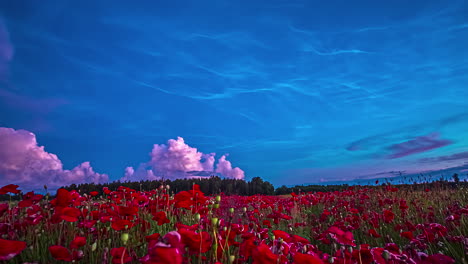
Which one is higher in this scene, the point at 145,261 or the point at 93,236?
the point at 145,261

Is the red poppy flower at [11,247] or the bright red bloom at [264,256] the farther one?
the red poppy flower at [11,247]

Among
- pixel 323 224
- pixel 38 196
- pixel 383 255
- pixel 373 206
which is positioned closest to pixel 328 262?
pixel 383 255

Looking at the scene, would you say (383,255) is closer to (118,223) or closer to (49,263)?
(118,223)

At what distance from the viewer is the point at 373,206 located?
31.5 feet

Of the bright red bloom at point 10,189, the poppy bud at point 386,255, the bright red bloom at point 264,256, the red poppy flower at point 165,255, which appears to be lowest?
the poppy bud at point 386,255

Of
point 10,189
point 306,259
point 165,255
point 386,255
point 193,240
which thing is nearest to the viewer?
point 165,255

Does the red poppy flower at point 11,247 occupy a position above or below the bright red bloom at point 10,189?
below

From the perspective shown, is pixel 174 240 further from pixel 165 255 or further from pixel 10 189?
pixel 10 189

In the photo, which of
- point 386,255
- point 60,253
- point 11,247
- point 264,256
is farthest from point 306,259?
point 60,253

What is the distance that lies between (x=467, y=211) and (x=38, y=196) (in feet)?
20.6

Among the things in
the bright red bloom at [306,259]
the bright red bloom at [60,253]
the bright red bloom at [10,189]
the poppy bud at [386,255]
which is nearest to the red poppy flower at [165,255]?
the bright red bloom at [306,259]

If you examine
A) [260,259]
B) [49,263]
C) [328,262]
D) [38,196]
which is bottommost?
[49,263]

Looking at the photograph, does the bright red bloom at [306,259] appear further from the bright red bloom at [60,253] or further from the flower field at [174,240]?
the bright red bloom at [60,253]

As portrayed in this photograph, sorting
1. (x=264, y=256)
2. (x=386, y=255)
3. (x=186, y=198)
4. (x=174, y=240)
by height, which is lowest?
(x=386, y=255)
